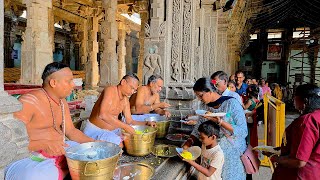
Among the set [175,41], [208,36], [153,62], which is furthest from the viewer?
[208,36]

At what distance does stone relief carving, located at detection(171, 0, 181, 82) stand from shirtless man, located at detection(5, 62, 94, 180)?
3188 millimetres

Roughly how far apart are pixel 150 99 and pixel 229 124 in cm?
233

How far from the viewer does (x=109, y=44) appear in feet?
36.5

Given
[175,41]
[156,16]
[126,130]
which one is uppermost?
[156,16]

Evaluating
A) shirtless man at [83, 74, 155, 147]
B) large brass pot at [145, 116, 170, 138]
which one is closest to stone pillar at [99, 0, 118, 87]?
large brass pot at [145, 116, 170, 138]

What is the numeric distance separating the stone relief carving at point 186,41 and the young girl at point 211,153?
261cm

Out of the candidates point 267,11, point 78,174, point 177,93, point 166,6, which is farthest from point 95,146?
point 267,11

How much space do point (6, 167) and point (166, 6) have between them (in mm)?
4426

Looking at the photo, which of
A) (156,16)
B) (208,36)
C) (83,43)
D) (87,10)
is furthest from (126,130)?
(83,43)

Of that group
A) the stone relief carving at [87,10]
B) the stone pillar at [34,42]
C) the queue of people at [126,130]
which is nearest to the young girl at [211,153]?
the queue of people at [126,130]

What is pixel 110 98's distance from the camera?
353 cm

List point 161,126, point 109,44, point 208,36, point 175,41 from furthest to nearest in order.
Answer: point 109,44 < point 208,36 < point 175,41 < point 161,126

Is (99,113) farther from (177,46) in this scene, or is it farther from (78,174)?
(177,46)

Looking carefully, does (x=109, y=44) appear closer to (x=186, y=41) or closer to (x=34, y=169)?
(x=186, y=41)
